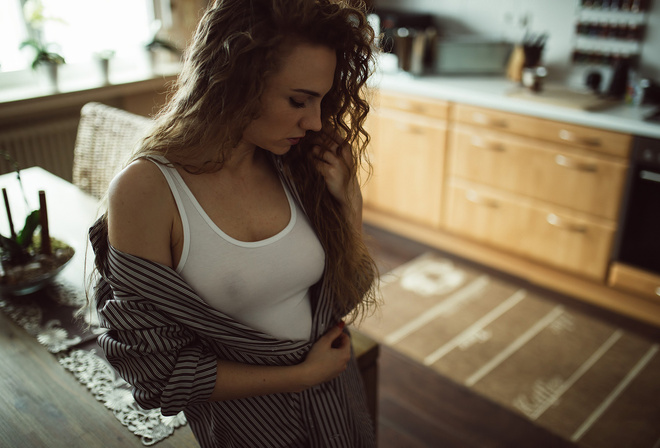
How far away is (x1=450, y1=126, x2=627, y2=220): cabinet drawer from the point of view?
8.38 feet

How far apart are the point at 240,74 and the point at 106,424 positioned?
66 cm

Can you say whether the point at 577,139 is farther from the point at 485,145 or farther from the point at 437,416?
the point at 437,416

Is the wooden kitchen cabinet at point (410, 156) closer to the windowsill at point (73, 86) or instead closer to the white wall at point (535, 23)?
the white wall at point (535, 23)

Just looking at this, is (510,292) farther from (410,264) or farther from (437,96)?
(437,96)

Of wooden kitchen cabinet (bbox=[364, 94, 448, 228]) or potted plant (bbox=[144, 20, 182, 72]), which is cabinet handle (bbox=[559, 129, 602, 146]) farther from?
potted plant (bbox=[144, 20, 182, 72])

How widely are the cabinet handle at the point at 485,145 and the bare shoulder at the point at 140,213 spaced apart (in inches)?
91.6

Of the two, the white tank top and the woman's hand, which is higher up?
the white tank top

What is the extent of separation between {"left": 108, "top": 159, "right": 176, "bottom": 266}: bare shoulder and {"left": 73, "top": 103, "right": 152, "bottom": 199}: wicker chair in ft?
4.31

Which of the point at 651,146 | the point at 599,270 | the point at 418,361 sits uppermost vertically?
the point at 651,146

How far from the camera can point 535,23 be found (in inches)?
127

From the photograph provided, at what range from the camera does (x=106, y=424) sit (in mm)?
995

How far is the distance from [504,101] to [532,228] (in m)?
0.67

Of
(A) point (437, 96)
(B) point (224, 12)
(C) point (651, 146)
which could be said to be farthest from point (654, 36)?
(B) point (224, 12)

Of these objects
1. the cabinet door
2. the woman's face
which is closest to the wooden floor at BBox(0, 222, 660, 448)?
the cabinet door
